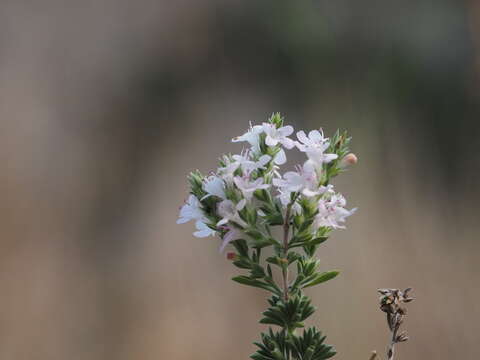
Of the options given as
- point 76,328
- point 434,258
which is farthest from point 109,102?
point 434,258

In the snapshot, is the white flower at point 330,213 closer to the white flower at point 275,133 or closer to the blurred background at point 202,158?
the white flower at point 275,133

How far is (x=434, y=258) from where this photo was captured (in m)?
2.62

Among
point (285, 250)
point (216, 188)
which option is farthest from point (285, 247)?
point (216, 188)

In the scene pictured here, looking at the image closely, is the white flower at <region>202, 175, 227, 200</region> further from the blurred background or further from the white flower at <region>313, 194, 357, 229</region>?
the blurred background

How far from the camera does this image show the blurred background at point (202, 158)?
8.43 ft

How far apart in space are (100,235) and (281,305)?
2.19 m

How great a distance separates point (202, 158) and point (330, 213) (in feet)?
7.09

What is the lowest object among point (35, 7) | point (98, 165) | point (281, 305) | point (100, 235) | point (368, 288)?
point (281, 305)

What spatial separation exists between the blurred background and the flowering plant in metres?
1.82

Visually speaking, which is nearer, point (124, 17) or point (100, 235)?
point (100, 235)

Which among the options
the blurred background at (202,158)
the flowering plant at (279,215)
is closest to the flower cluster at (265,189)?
the flowering plant at (279,215)

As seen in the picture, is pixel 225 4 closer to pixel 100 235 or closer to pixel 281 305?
pixel 100 235

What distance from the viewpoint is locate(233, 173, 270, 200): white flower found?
28.5 inches

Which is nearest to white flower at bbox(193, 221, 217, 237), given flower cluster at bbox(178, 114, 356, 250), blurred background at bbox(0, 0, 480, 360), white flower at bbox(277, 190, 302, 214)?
flower cluster at bbox(178, 114, 356, 250)
